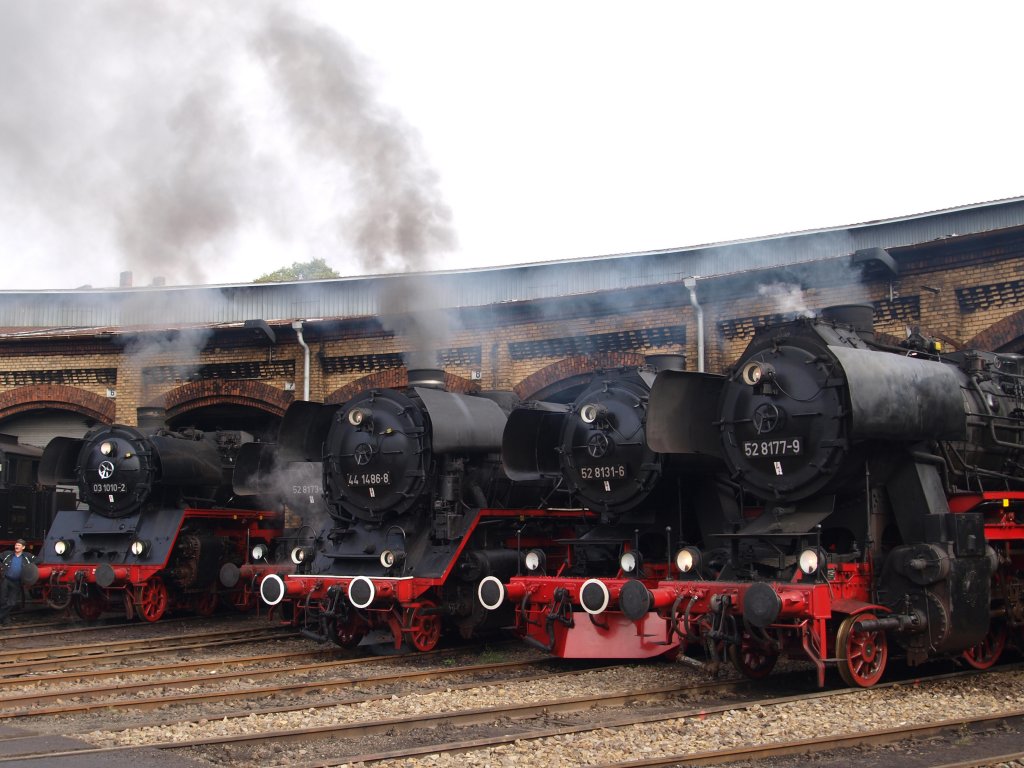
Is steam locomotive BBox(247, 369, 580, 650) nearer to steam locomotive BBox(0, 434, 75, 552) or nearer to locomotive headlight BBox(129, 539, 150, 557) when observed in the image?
locomotive headlight BBox(129, 539, 150, 557)

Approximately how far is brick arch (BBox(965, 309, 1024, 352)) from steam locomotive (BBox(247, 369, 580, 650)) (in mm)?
5611

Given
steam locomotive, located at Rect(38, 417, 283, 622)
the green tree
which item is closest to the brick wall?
steam locomotive, located at Rect(38, 417, 283, 622)

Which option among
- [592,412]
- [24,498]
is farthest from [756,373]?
[24,498]

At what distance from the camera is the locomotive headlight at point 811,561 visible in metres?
7.66

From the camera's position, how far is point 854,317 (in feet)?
30.5

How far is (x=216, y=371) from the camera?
730 inches

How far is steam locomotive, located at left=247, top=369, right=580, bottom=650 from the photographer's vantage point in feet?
34.5

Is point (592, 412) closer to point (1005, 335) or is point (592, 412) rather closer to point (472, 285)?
point (1005, 335)

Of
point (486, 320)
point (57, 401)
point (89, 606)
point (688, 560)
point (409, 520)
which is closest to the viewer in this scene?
point (688, 560)

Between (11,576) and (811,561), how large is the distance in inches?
390

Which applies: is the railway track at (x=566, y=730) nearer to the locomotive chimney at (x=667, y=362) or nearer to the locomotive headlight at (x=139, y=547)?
the locomotive chimney at (x=667, y=362)

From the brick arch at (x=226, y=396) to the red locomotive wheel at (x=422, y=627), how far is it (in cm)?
807

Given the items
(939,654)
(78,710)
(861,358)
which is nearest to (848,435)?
(861,358)

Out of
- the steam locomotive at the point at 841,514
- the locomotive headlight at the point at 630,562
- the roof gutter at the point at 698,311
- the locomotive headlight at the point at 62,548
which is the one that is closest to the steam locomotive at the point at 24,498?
the locomotive headlight at the point at 62,548
